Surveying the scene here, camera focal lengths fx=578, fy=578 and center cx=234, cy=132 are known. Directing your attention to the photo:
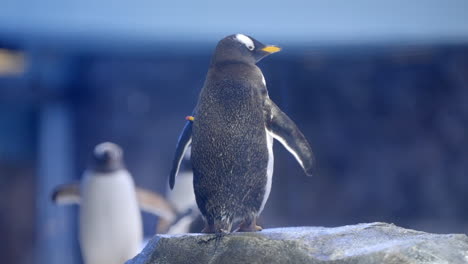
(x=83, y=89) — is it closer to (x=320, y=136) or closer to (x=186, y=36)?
(x=186, y=36)

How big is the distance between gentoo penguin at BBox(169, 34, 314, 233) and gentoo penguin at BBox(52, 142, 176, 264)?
170 cm

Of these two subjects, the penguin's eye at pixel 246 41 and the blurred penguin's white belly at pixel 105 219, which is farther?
the blurred penguin's white belly at pixel 105 219

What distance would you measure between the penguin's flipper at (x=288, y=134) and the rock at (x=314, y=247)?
27 cm

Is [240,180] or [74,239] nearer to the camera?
[240,180]

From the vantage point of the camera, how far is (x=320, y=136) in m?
5.42

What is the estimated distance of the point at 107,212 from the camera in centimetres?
361

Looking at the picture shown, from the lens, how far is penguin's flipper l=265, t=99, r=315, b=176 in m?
2.09

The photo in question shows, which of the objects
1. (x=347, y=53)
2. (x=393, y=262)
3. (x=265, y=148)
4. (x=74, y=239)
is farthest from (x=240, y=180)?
(x=347, y=53)

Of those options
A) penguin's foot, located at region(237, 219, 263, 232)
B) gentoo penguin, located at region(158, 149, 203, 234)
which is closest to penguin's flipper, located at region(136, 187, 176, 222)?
gentoo penguin, located at region(158, 149, 203, 234)

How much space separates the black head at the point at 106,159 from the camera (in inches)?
144

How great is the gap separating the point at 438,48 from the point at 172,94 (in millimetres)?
2525

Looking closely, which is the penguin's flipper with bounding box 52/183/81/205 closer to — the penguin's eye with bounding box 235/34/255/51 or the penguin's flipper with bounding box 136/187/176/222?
the penguin's flipper with bounding box 136/187/176/222

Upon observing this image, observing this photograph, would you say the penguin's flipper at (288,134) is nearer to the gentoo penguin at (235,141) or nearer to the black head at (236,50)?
the gentoo penguin at (235,141)

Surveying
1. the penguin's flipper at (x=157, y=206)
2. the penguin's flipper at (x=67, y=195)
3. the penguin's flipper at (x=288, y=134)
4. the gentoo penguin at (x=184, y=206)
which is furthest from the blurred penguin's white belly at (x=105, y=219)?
the penguin's flipper at (x=288, y=134)
